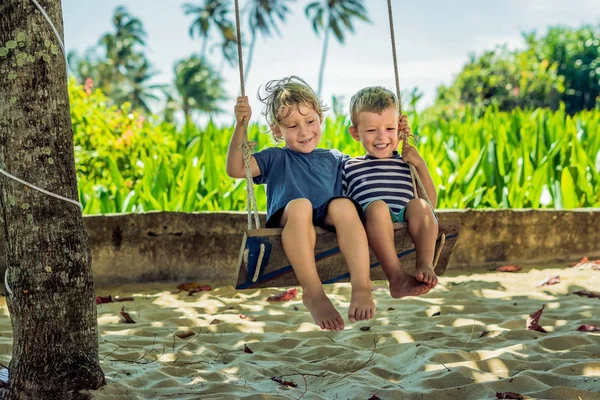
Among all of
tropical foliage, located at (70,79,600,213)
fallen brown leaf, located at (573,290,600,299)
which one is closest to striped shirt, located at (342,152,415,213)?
fallen brown leaf, located at (573,290,600,299)

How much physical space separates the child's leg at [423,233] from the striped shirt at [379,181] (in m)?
0.30

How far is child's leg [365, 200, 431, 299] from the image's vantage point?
9.89 feet

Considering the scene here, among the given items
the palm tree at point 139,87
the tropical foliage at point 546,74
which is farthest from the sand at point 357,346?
the palm tree at point 139,87

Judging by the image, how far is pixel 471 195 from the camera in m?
6.27

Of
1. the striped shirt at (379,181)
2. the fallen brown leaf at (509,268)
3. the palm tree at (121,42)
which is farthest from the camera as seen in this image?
the palm tree at (121,42)

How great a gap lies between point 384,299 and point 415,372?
1625 mm

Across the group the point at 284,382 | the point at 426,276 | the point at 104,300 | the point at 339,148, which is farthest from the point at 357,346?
the point at 339,148

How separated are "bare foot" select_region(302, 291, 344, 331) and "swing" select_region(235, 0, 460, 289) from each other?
0.17m

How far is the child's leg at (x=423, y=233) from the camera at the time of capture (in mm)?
3064

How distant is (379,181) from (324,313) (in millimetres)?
773

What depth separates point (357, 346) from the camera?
3.90m

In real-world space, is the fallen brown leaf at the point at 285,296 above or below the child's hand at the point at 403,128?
below

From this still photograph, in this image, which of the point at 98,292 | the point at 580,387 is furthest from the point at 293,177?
the point at 98,292

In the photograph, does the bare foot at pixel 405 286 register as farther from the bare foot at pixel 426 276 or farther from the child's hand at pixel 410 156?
the child's hand at pixel 410 156
